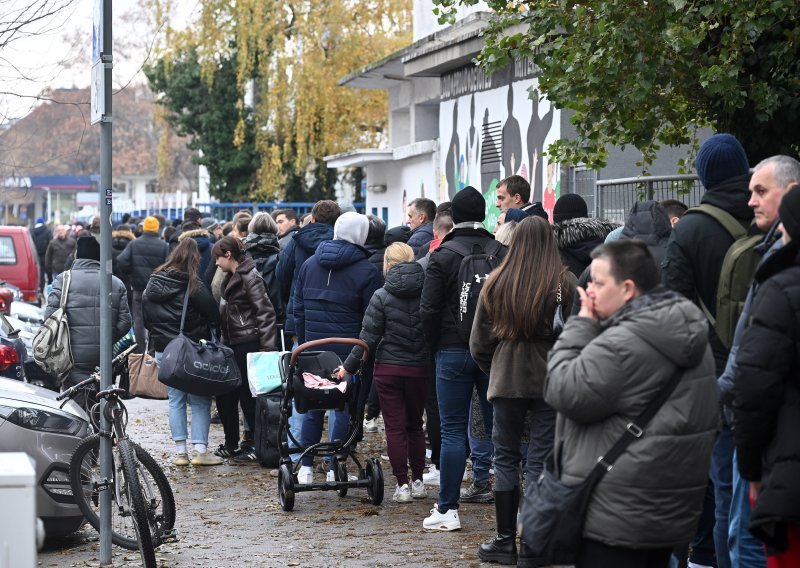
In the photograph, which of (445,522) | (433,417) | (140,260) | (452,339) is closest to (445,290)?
(452,339)

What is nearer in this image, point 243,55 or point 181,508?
point 181,508

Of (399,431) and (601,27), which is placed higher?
(601,27)

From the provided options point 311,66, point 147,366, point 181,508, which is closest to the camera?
point 181,508

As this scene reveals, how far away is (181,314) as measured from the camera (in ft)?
37.3

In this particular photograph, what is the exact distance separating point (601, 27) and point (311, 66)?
22605mm

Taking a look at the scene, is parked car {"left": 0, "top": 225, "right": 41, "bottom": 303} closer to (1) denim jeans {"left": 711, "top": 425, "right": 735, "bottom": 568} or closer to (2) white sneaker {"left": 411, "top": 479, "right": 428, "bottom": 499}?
(2) white sneaker {"left": 411, "top": 479, "right": 428, "bottom": 499}

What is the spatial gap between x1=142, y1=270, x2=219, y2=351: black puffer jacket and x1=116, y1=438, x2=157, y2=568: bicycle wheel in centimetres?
346

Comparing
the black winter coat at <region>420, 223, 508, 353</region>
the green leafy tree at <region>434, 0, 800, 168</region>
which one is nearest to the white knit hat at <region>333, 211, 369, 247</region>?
the green leafy tree at <region>434, 0, 800, 168</region>

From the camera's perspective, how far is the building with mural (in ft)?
51.1

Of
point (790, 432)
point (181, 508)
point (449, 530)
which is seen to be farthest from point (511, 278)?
point (181, 508)

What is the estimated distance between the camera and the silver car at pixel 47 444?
26.8 feet

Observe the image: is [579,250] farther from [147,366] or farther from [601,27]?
[147,366]

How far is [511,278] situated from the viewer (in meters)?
7.15

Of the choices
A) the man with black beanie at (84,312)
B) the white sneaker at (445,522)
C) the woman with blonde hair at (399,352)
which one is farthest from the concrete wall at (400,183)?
the white sneaker at (445,522)
